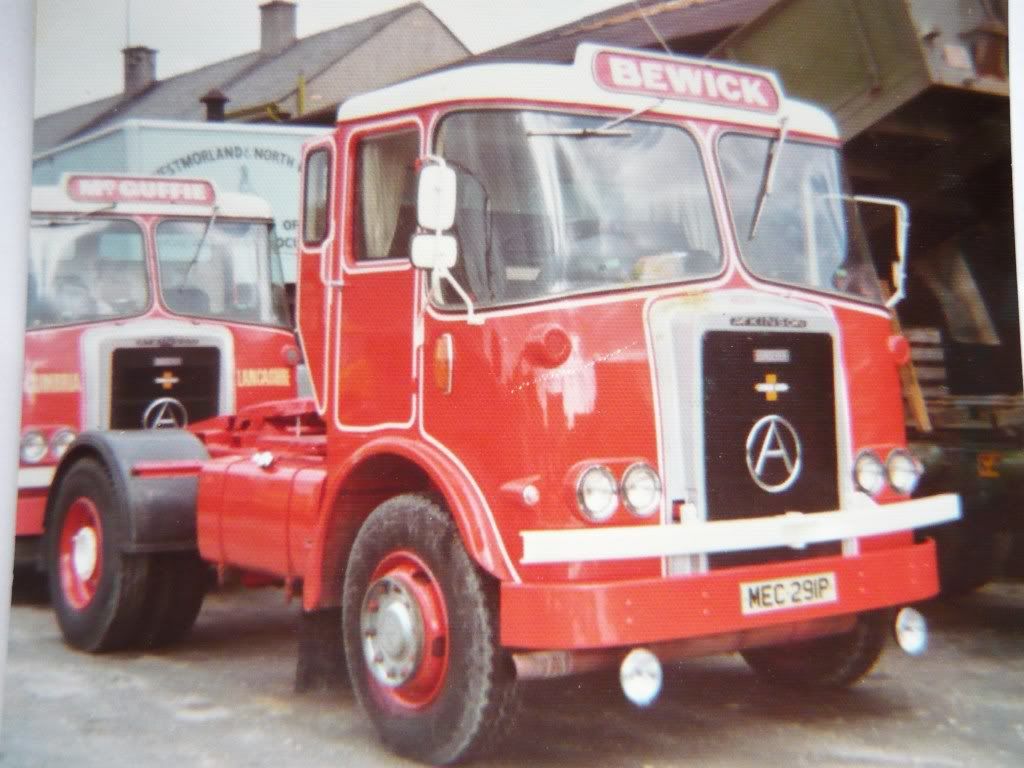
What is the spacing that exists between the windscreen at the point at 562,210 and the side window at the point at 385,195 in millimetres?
230

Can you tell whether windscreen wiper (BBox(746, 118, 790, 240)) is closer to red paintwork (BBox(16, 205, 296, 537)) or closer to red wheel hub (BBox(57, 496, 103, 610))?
red wheel hub (BBox(57, 496, 103, 610))

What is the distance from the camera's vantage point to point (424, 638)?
164 inches

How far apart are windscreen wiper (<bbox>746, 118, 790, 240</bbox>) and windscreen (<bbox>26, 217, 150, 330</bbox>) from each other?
3477 millimetres

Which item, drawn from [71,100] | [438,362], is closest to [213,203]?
[71,100]

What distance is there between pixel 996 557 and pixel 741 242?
6.24 feet

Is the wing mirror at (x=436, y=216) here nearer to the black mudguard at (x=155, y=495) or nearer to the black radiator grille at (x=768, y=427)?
the black radiator grille at (x=768, y=427)

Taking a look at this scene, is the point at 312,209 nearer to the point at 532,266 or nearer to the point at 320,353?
the point at 320,353

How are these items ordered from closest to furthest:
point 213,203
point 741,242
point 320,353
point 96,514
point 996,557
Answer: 1. point 741,242
2. point 320,353
3. point 996,557
4. point 96,514
5. point 213,203

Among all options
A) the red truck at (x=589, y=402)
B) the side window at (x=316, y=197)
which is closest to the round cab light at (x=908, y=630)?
the red truck at (x=589, y=402)

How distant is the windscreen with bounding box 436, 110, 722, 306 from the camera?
4.14 metres

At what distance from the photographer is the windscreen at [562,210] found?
414 centimetres

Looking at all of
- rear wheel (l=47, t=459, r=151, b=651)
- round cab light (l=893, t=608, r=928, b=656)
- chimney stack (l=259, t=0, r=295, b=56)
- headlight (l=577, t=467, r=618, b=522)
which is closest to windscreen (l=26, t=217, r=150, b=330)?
rear wheel (l=47, t=459, r=151, b=651)

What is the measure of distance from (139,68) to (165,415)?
6.61 feet

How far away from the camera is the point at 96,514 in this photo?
5887 millimetres
